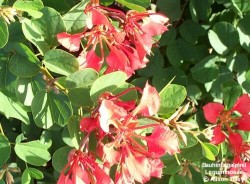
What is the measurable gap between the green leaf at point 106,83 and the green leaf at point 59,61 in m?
0.06

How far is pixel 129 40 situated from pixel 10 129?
398 millimetres

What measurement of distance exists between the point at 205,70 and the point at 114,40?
1.51ft

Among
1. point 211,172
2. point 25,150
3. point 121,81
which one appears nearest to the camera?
point 121,81

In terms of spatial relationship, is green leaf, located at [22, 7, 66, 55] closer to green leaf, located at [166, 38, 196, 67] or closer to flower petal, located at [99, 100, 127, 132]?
flower petal, located at [99, 100, 127, 132]

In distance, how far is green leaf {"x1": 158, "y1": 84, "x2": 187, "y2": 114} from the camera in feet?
2.55

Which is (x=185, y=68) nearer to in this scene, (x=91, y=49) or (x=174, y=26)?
(x=174, y=26)

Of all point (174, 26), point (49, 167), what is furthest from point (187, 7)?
point (49, 167)

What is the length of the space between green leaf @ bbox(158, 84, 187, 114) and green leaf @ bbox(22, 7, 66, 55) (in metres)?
0.20

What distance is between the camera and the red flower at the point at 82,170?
0.66 meters

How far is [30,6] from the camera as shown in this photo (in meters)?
0.68

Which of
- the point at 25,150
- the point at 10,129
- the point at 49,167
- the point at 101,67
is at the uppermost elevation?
the point at 101,67

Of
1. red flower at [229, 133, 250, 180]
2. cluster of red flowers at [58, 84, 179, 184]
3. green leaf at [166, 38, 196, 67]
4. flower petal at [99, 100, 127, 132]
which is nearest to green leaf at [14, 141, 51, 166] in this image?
cluster of red flowers at [58, 84, 179, 184]

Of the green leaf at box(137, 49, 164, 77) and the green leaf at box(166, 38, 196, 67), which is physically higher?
the green leaf at box(166, 38, 196, 67)

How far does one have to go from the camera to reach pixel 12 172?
3.08ft
